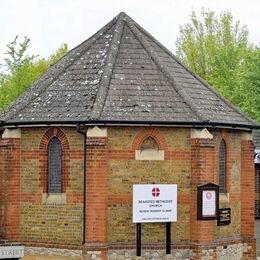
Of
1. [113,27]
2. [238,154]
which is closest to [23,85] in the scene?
[113,27]

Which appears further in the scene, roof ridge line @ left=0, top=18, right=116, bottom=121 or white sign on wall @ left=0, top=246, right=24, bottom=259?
roof ridge line @ left=0, top=18, right=116, bottom=121

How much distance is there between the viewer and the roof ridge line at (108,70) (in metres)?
25.1

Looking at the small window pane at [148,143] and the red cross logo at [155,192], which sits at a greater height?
the small window pane at [148,143]

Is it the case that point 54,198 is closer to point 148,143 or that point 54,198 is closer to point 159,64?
point 148,143

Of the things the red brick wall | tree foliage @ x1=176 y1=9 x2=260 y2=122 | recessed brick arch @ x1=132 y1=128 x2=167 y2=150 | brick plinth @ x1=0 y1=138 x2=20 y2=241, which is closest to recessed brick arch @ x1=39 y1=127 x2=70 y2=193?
brick plinth @ x1=0 y1=138 x2=20 y2=241

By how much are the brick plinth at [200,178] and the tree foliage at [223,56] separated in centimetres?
2065

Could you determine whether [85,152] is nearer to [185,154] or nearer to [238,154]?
[185,154]

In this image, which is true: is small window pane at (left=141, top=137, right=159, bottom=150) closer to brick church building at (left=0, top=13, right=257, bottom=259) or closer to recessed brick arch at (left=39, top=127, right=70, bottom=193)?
brick church building at (left=0, top=13, right=257, bottom=259)

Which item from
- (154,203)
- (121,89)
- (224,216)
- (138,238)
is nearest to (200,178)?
(154,203)

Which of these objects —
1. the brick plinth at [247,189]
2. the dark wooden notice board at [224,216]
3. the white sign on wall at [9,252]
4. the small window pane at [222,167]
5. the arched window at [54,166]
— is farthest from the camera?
the brick plinth at [247,189]

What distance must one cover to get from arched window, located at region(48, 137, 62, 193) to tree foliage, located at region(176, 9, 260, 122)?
21715 millimetres

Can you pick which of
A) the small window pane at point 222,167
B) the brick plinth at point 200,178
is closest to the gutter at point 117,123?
the brick plinth at point 200,178

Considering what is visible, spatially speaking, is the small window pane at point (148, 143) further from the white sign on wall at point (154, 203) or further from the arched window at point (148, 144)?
the white sign on wall at point (154, 203)

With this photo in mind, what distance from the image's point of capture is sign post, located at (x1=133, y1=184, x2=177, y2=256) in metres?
24.8
